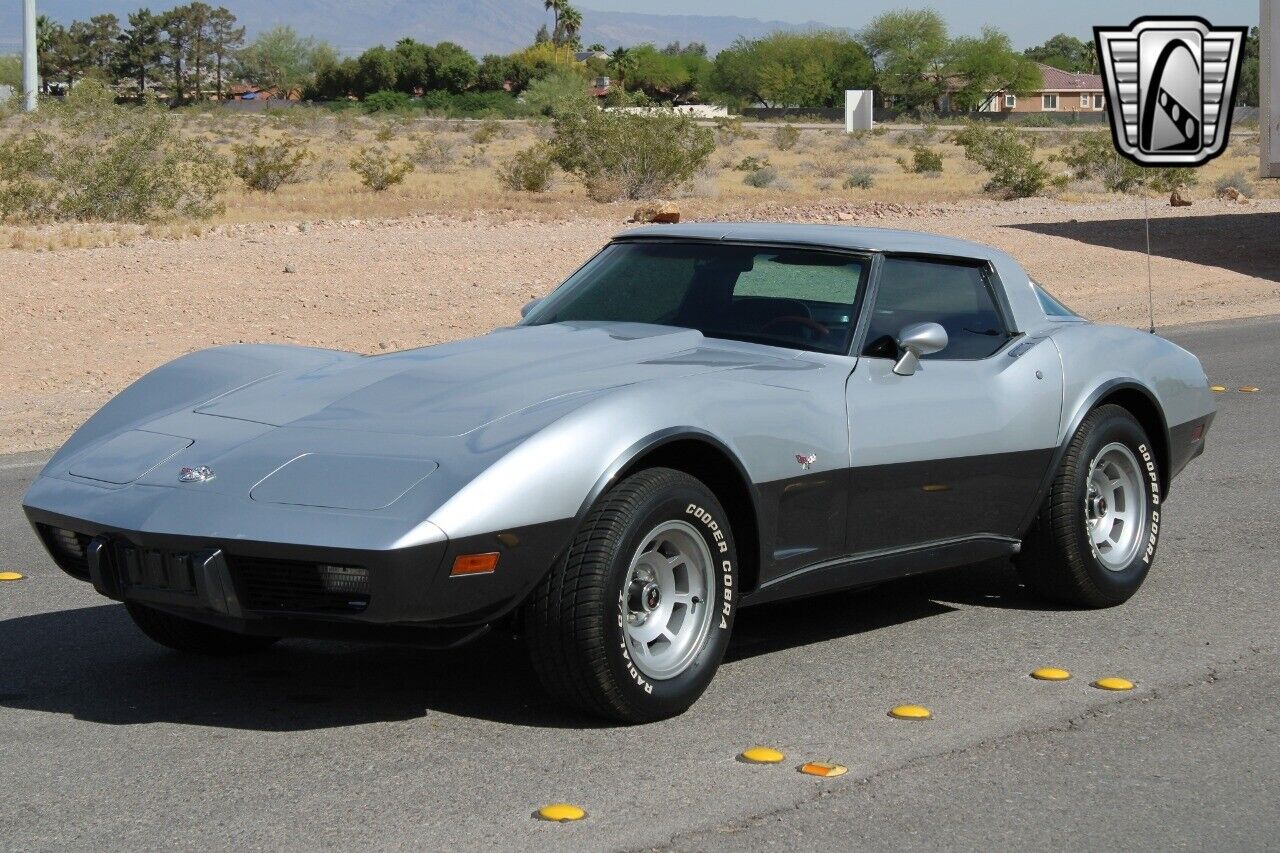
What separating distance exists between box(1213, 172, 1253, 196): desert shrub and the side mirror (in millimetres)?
36728

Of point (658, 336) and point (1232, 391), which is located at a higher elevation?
point (658, 336)

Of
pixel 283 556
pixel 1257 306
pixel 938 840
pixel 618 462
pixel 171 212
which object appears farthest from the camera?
pixel 171 212

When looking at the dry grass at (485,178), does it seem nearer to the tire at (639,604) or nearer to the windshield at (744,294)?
the windshield at (744,294)

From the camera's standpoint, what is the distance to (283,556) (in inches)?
179

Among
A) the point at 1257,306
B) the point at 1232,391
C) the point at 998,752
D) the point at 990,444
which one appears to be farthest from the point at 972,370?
the point at 1257,306

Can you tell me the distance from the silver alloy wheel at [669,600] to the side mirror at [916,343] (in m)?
1.15

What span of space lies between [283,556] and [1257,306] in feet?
63.1

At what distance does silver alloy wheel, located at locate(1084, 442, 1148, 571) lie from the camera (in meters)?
6.65

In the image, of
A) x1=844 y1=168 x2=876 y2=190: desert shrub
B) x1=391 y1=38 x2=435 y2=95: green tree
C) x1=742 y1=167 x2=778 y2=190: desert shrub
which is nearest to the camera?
x1=742 y1=167 x2=778 y2=190: desert shrub

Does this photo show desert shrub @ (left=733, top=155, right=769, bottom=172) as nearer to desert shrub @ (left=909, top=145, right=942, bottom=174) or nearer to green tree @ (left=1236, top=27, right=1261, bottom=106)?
desert shrub @ (left=909, top=145, right=942, bottom=174)

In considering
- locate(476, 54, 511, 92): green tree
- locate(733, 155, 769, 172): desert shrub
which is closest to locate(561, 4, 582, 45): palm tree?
locate(476, 54, 511, 92): green tree

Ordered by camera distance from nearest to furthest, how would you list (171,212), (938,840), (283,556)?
(938,840) < (283,556) < (171,212)

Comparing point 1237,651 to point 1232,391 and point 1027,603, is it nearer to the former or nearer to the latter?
point 1027,603

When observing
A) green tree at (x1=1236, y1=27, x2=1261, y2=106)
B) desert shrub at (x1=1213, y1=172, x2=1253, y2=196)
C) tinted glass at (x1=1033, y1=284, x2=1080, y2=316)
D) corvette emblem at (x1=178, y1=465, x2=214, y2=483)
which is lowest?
corvette emblem at (x1=178, y1=465, x2=214, y2=483)
